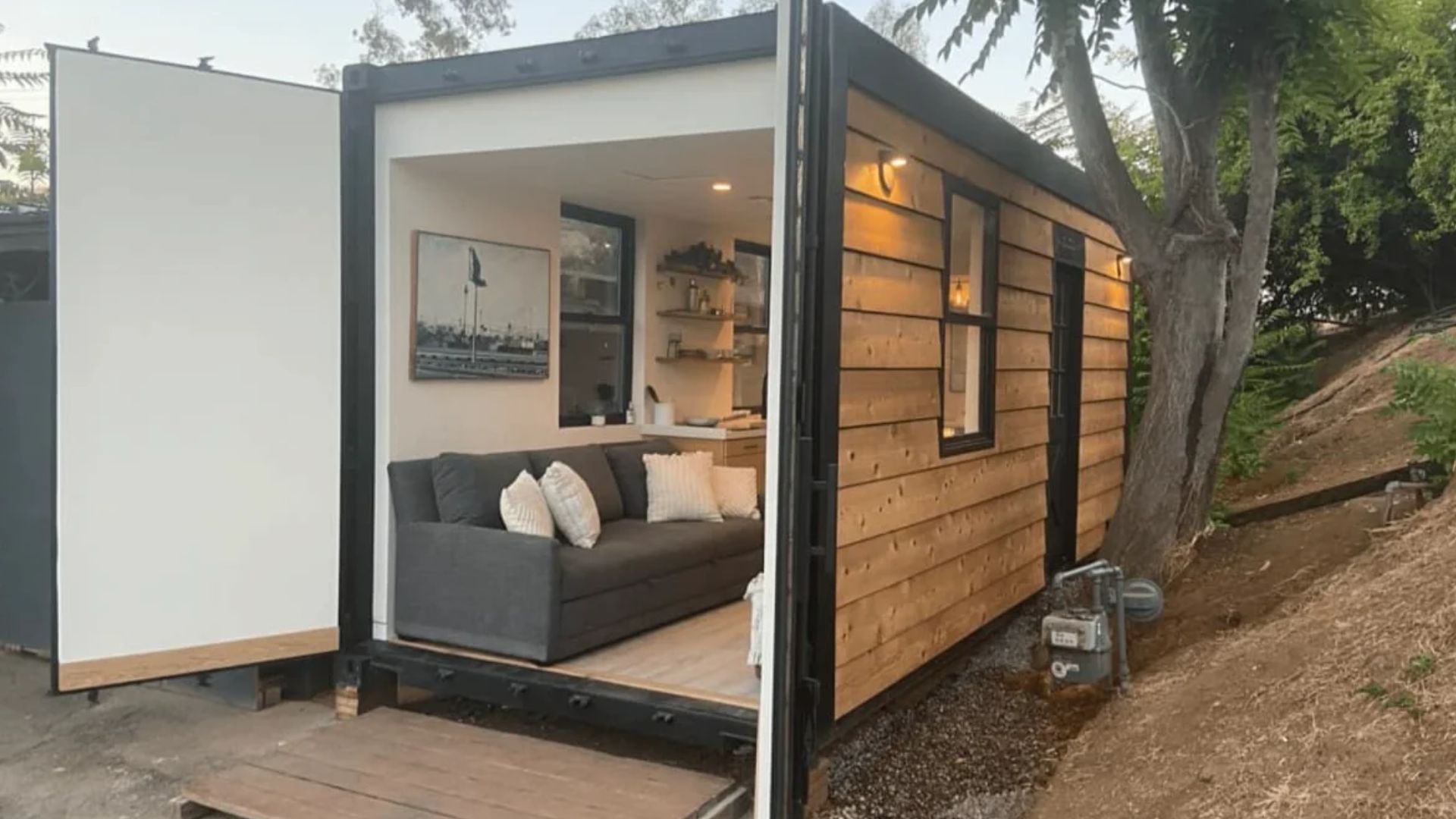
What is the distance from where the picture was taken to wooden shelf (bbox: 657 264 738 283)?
6.23 meters

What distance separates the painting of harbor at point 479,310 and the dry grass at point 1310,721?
3.00 m

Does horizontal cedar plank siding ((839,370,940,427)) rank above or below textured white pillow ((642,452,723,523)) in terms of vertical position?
above

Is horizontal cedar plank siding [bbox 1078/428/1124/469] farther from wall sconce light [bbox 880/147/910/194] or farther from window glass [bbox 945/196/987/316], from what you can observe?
wall sconce light [bbox 880/147/910/194]

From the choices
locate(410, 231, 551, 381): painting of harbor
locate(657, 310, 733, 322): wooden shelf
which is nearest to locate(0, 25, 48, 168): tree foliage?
locate(410, 231, 551, 381): painting of harbor

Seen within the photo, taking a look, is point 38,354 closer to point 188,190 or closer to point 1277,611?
point 188,190

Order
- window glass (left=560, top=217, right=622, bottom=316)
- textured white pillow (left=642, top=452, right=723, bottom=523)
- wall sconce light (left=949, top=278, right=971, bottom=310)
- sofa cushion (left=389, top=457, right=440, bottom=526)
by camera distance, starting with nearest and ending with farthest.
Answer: sofa cushion (left=389, top=457, right=440, bottom=526) → wall sconce light (left=949, top=278, right=971, bottom=310) → textured white pillow (left=642, top=452, right=723, bottom=523) → window glass (left=560, top=217, right=622, bottom=316)

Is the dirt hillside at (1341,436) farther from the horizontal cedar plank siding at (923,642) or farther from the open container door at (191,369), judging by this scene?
the open container door at (191,369)

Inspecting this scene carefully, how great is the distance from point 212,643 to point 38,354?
150 cm

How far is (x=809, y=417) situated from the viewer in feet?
9.73

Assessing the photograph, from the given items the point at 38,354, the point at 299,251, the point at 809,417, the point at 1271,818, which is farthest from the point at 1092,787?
the point at 38,354

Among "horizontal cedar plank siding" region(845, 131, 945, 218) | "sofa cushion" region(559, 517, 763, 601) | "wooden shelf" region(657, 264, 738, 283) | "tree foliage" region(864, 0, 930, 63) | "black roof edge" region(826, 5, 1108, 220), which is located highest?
"tree foliage" region(864, 0, 930, 63)

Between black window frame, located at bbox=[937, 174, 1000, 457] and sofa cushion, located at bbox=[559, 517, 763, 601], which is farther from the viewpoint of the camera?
black window frame, located at bbox=[937, 174, 1000, 457]

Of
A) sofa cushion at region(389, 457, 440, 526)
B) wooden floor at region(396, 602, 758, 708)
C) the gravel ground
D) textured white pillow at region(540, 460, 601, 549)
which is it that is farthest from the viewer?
textured white pillow at region(540, 460, 601, 549)

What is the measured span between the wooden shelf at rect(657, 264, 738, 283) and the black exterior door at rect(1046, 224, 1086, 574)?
208 cm
